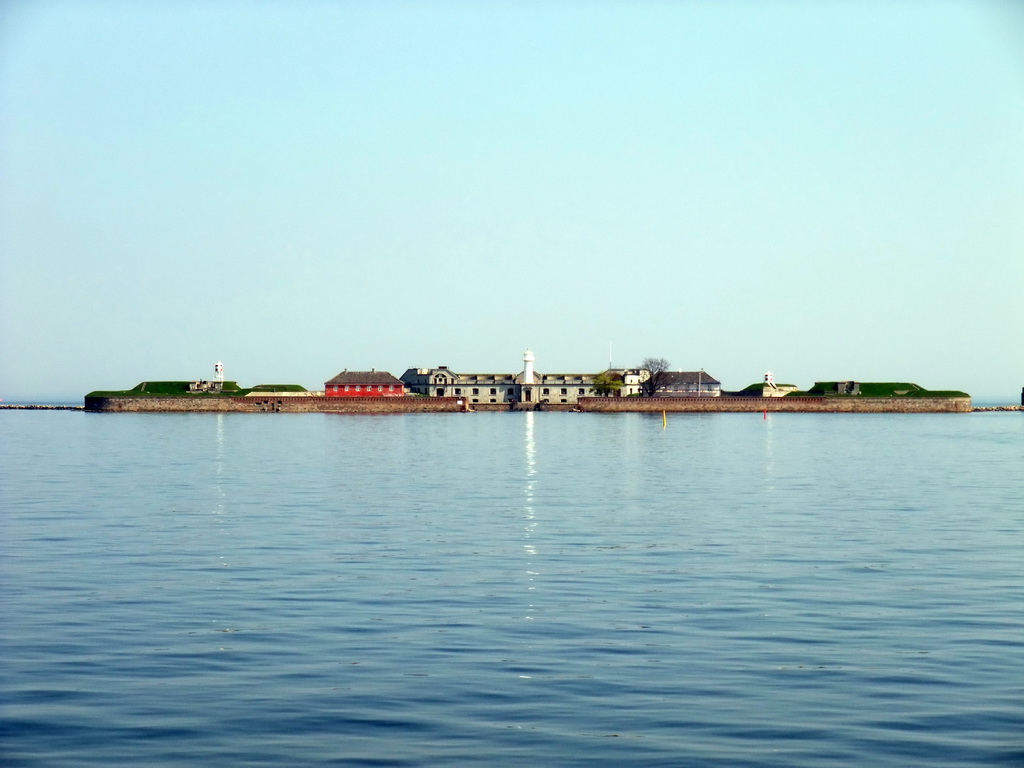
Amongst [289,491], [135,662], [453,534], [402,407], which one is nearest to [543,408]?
[402,407]

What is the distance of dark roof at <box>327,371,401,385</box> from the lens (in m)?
164

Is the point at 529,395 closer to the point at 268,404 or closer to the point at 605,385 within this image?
the point at 605,385

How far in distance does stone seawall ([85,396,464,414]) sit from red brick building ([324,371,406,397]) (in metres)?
1.50

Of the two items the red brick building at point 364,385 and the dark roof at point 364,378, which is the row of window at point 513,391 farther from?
the dark roof at point 364,378

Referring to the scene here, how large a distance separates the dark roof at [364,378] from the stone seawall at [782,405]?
28137 millimetres

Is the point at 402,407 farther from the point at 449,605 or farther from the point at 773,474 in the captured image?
the point at 449,605

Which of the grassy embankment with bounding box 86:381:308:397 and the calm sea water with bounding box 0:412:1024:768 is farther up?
the grassy embankment with bounding box 86:381:308:397

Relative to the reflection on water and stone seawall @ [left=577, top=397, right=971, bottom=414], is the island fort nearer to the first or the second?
stone seawall @ [left=577, top=397, right=971, bottom=414]

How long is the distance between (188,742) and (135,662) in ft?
11.8

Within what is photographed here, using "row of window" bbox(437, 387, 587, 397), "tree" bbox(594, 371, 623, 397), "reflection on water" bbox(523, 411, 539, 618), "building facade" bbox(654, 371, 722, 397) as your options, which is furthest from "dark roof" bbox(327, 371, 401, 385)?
"reflection on water" bbox(523, 411, 539, 618)

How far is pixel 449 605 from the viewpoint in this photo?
18953 mm

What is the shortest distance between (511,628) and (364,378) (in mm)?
149091

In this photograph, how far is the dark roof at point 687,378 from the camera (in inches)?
6850

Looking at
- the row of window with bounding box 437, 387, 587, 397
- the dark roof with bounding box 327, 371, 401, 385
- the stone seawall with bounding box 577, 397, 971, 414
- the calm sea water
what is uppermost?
the dark roof with bounding box 327, 371, 401, 385
